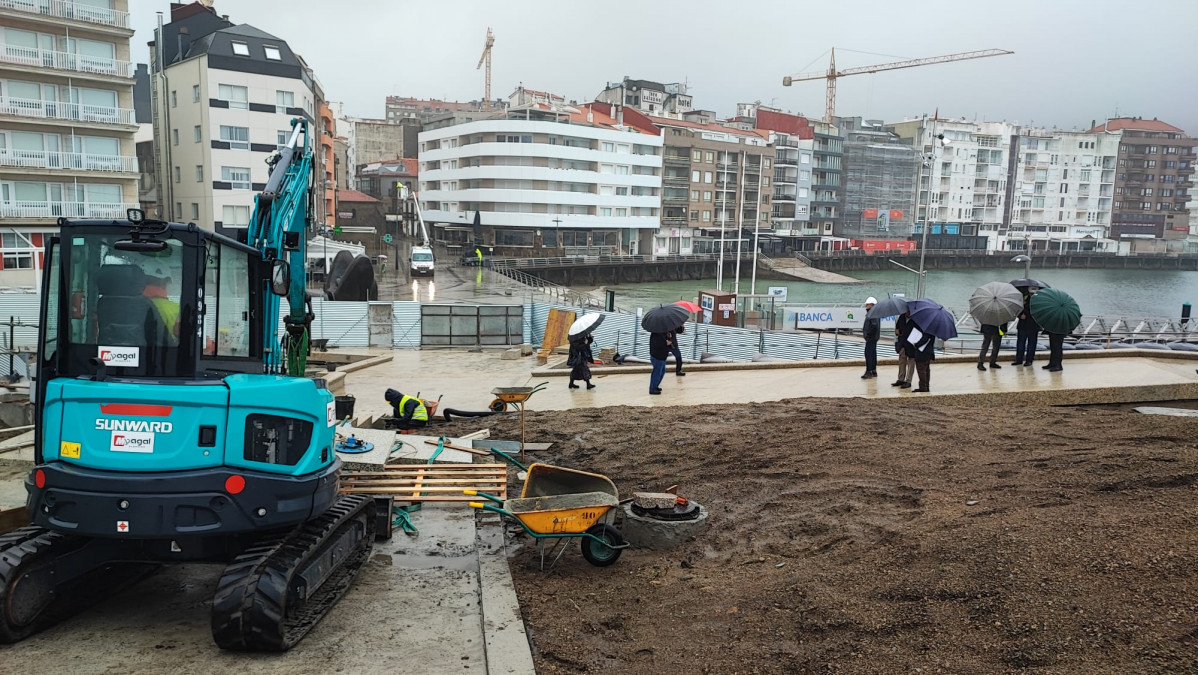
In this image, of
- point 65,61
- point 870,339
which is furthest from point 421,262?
point 870,339

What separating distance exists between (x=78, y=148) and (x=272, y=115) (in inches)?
457

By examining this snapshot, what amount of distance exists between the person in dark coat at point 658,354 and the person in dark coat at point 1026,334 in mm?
6016

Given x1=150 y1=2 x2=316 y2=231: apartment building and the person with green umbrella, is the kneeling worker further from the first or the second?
x1=150 y1=2 x2=316 y2=231: apartment building

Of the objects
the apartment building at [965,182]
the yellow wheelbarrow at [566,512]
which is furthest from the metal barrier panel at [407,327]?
the apartment building at [965,182]

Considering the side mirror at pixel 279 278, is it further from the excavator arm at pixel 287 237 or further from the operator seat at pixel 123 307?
Answer: the operator seat at pixel 123 307

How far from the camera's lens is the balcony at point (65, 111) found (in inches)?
1344

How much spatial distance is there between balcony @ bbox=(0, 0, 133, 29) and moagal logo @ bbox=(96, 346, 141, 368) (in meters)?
36.9

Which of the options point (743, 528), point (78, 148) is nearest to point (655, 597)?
point (743, 528)

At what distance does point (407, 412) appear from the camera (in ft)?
40.2

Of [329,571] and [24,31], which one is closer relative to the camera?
[329,571]

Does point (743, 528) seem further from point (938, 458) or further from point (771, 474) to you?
point (938, 458)

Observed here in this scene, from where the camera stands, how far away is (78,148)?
36000 mm

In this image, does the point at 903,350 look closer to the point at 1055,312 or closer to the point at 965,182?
the point at 1055,312

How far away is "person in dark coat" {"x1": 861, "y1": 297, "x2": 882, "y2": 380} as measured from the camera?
14.1 metres
